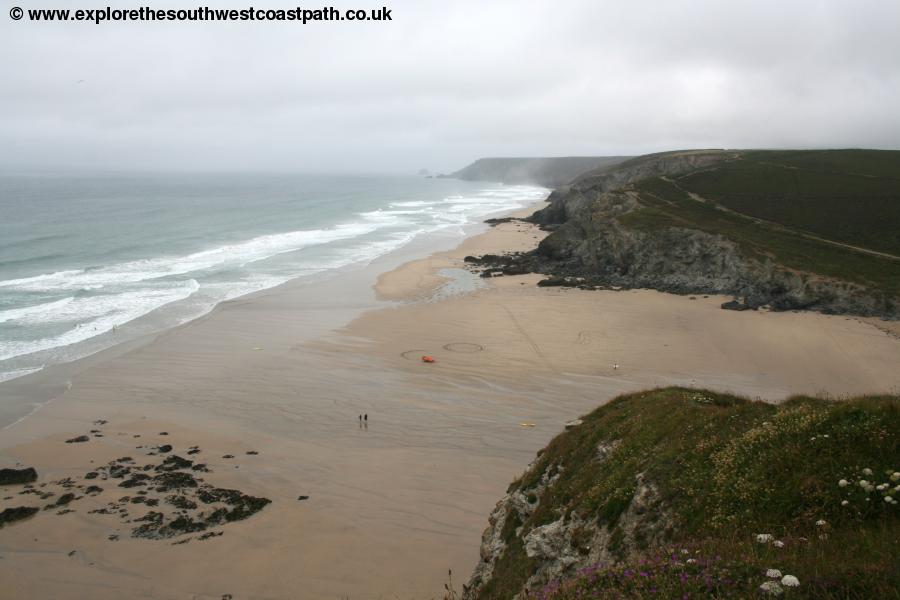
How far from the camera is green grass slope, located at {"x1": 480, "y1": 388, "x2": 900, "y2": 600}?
5953 millimetres

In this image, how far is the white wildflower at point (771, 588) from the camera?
5.46 meters

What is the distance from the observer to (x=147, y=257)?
58281mm

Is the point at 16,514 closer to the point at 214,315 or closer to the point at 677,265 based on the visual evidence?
the point at 214,315

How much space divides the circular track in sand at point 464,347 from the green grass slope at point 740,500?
18.6 metres

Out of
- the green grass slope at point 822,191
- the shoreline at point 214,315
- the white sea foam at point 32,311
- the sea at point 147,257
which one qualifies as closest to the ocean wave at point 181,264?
the sea at point 147,257

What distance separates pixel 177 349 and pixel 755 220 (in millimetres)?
54534

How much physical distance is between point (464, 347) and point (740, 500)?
2360 centimetres

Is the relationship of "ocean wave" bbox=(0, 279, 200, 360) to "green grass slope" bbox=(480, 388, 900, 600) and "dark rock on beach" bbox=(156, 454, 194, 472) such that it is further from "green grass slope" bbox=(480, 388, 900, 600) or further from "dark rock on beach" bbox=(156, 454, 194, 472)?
"green grass slope" bbox=(480, 388, 900, 600)

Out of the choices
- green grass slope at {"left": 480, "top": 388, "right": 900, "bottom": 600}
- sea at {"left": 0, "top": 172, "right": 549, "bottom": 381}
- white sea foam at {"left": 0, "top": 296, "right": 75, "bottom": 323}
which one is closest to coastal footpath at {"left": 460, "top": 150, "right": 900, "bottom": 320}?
sea at {"left": 0, "top": 172, "right": 549, "bottom": 381}

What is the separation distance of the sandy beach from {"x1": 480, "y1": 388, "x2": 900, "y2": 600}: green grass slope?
5.24m

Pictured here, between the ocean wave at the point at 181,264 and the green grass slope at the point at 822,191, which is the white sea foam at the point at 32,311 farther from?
the green grass slope at the point at 822,191

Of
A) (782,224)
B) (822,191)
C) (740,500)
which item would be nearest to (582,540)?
(740,500)

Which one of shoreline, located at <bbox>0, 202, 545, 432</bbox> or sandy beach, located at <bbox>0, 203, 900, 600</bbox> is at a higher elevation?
shoreline, located at <bbox>0, 202, 545, 432</bbox>

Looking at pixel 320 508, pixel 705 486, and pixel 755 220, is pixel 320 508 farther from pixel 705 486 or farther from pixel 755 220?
pixel 755 220
